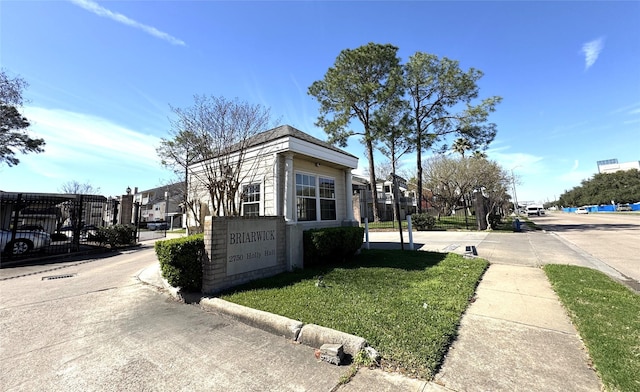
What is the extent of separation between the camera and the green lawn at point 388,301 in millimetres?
2994

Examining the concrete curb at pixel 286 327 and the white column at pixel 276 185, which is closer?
the concrete curb at pixel 286 327

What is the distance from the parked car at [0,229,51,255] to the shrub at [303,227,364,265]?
13.0m

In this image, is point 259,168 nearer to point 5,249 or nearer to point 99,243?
point 5,249

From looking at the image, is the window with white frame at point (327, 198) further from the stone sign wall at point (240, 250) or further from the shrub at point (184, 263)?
the shrub at point (184, 263)

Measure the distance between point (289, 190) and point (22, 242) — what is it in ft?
41.9

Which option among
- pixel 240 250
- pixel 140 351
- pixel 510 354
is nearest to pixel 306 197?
pixel 240 250

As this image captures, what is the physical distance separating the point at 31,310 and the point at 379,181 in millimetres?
41968

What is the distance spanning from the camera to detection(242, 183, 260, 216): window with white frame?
8.99 metres

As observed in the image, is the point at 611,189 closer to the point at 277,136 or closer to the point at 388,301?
the point at 277,136

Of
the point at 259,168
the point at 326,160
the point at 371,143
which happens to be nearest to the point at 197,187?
the point at 259,168

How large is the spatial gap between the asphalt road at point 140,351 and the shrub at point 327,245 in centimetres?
341

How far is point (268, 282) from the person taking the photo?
586 cm

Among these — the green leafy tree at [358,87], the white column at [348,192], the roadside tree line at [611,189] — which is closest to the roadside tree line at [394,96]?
the green leafy tree at [358,87]

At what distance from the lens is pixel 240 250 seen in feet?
19.1
